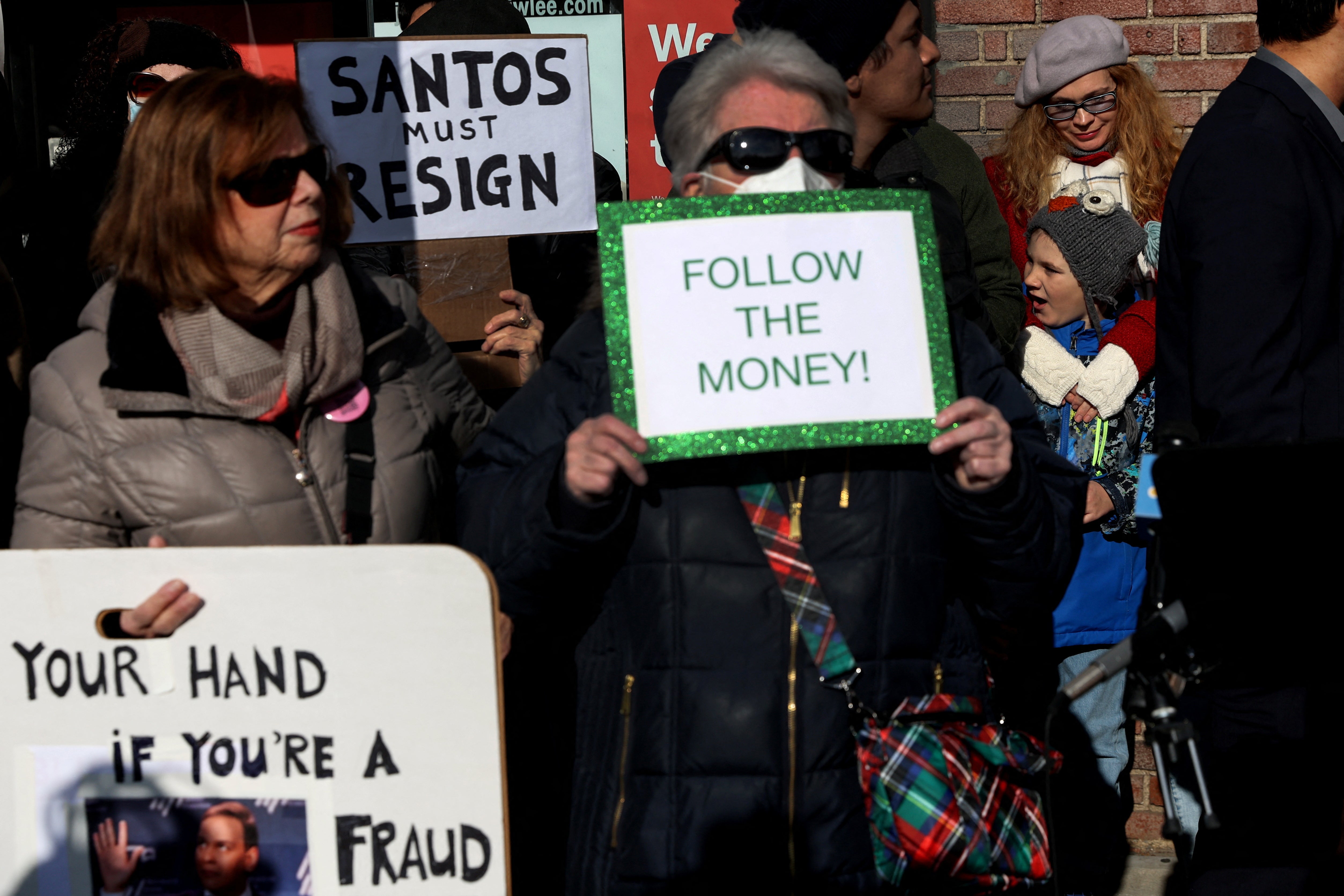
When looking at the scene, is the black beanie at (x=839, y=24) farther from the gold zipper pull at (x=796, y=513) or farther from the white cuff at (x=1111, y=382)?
the gold zipper pull at (x=796, y=513)

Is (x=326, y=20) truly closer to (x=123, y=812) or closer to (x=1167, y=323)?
(x=1167, y=323)

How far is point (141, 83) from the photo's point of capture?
3518mm

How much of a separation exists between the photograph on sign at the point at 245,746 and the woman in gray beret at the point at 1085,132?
9.03 feet

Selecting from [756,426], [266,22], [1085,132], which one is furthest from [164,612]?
[266,22]

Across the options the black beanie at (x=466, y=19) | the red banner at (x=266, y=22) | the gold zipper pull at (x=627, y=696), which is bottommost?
the gold zipper pull at (x=627, y=696)

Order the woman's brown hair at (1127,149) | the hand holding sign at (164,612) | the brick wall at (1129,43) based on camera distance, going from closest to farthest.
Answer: the hand holding sign at (164,612)
the woman's brown hair at (1127,149)
the brick wall at (1129,43)

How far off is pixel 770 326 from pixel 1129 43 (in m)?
3.22

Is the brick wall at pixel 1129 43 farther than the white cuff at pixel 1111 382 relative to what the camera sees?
Yes

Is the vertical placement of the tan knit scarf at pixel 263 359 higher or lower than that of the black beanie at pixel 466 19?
lower

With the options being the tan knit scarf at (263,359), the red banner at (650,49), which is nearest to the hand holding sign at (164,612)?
the tan knit scarf at (263,359)

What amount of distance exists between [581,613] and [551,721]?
858 millimetres

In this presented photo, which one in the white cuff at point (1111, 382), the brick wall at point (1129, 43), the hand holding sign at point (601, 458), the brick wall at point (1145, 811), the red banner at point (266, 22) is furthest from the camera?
the red banner at point (266, 22)

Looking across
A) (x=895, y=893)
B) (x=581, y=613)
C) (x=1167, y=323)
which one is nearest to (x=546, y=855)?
(x=581, y=613)

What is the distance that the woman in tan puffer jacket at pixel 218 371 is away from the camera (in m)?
2.15
